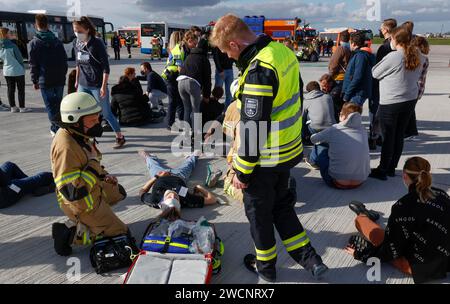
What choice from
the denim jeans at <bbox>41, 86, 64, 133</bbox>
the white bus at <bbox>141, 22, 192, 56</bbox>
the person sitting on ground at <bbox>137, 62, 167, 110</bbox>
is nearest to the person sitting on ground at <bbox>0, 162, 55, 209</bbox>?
the denim jeans at <bbox>41, 86, 64, 133</bbox>

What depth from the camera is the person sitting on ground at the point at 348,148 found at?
4.21m

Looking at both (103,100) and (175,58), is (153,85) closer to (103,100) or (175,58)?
(175,58)

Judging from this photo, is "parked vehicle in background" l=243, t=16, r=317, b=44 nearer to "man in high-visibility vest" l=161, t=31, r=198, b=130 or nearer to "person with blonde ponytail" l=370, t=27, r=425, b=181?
"man in high-visibility vest" l=161, t=31, r=198, b=130

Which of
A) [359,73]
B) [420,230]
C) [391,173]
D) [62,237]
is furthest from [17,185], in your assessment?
[359,73]

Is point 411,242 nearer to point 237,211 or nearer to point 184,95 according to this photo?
point 237,211

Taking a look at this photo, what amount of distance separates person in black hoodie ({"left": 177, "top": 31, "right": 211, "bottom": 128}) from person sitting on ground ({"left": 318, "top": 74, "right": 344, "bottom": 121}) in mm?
1840

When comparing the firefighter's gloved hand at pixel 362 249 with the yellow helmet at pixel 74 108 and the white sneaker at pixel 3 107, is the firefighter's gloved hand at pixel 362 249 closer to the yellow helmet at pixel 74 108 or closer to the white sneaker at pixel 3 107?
the yellow helmet at pixel 74 108

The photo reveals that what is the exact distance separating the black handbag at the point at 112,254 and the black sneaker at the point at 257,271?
87 cm

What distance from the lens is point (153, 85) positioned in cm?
801

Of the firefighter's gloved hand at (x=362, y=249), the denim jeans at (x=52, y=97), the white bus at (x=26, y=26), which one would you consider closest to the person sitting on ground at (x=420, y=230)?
the firefighter's gloved hand at (x=362, y=249)

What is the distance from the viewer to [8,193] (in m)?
3.79
